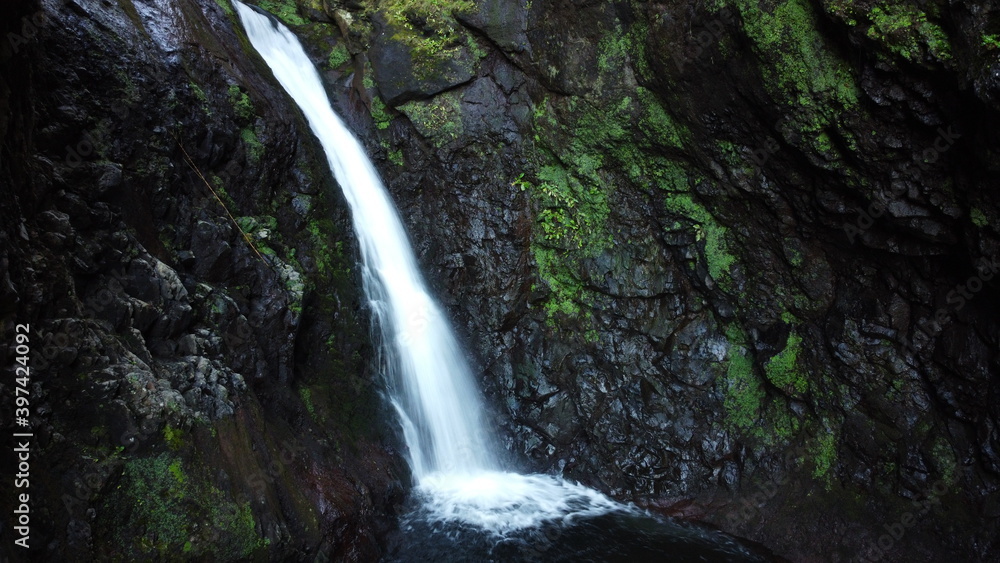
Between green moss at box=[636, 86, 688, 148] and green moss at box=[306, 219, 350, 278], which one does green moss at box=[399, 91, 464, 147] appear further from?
green moss at box=[636, 86, 688, 148]

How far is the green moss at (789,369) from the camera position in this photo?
7.64 meters

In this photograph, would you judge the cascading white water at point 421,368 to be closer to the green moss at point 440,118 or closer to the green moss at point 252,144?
the green moss at point 440,118

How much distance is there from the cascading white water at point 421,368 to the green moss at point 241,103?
52.6 inches

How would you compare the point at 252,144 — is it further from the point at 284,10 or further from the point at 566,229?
the point at 566,229

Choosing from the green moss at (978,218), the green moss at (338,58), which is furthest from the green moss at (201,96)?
the green moss at (978,218)

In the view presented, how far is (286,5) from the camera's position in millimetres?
9773

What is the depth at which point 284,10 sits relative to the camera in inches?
381

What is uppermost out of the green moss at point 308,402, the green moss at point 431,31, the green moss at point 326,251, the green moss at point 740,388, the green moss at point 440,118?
the green moss at point 431,31

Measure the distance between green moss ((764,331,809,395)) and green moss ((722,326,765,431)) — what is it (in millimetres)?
307

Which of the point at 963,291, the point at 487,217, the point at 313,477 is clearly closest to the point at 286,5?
the point at 487,217

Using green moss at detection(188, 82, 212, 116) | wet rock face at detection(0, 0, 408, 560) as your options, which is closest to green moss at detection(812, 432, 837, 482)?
wet rock face at detection(0, 0, 408, 560)

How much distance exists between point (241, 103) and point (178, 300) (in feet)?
9.41

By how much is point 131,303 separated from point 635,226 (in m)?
6.52

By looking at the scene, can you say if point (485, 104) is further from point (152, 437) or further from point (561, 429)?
point (152, 437)
